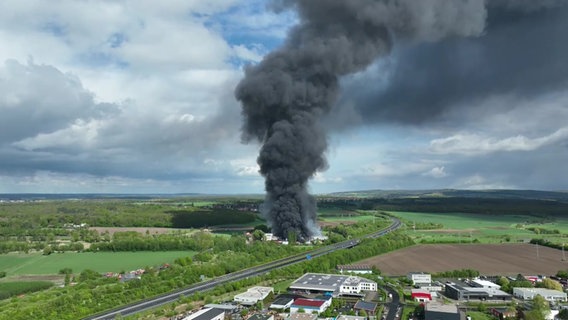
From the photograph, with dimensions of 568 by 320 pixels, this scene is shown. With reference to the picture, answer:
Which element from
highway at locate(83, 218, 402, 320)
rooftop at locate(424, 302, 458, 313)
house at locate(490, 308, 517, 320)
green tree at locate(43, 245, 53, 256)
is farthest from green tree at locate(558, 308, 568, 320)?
green tree at locate(43, 245, 53, 256)

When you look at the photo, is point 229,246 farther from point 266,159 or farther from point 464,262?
point 464,262

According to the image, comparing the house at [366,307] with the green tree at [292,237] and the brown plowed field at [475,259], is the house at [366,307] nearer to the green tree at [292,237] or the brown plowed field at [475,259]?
the brown plowed field at [475,259]

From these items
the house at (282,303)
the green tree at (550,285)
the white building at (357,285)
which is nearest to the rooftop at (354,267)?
the white building at (357,285)

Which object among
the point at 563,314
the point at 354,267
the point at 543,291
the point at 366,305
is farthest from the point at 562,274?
the point at 366,305

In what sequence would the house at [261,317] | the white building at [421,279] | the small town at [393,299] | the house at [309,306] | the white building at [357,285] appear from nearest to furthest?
1. the house at [261,317]
2. the small town at [393,299]
3. the house at [309,306]
4. the white building at [357,285]
5. the white building at [421,279]

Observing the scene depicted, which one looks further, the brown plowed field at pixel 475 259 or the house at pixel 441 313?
the brown plowed field at pixel 475 259

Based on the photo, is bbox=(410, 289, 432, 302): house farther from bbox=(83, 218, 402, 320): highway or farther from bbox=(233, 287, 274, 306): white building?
bbox=(83, 218, 402, 320): highway
